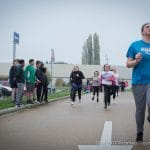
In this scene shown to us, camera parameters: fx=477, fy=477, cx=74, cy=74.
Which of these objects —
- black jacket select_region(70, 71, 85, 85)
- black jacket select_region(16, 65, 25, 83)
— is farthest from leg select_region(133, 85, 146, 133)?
black jacket select_region(70, 71, 85, 85)

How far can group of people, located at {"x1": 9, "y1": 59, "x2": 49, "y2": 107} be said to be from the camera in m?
17.1

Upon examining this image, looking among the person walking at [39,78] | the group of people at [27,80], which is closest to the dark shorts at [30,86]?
the group of people at [27,80]

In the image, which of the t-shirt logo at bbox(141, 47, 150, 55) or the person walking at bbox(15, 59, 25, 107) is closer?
the t-shirt logo at bbox(141, 47, 150, 55)

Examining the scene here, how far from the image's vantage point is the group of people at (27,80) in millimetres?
17094

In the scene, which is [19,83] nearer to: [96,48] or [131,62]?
[131,62]

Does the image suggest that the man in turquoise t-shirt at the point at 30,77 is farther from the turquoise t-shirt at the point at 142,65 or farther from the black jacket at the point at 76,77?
the turquoise t-shirt at the point at 142,65

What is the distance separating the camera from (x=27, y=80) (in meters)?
19.1

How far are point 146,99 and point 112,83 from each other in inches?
409

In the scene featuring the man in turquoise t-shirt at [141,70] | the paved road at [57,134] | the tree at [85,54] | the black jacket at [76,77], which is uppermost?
the tree at [85,54]

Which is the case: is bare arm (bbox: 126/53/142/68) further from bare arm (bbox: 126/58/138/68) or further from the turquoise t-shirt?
the turquoise t-shirt

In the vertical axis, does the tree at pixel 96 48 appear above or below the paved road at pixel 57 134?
above

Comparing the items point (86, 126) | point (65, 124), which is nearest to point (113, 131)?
point (86, 126)

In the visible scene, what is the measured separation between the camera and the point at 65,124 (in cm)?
1106

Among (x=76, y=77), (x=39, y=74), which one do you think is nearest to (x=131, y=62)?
(x=39, y=74)
